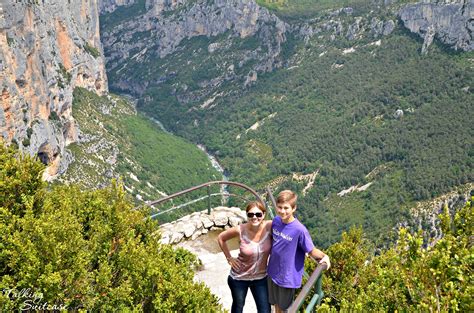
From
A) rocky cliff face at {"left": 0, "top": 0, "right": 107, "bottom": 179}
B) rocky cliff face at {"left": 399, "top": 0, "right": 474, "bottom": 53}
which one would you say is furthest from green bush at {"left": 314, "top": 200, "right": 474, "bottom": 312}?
rocky cliff face at {"left": 399, "top": 0, "right": 474, "bottom": 53}

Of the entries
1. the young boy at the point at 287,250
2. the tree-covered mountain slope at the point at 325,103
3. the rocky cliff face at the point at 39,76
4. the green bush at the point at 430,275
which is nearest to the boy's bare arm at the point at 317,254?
the young boy at the point at 287,250

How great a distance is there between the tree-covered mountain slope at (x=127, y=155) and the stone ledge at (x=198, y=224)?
5610cm

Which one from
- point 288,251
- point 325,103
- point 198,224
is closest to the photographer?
point 288,251

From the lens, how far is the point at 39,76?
208 feet

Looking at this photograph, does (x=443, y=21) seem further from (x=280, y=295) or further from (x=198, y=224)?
(x=280, y=295)

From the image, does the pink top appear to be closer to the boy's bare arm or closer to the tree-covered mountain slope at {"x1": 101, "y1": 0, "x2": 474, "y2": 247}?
the boy's bare arm

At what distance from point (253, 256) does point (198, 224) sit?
7236 millimetres

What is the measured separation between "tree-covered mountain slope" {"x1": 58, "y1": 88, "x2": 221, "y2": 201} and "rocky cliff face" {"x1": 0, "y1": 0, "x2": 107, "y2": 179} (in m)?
5.10

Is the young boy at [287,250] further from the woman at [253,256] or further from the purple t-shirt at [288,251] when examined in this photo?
the woman at [253,256]

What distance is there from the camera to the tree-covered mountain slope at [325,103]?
287ft

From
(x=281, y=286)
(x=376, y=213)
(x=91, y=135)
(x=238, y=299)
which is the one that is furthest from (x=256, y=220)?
(x=91, y=135)

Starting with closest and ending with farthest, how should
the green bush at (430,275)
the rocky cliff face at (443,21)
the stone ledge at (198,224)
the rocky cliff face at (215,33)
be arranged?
the green bush at (430,275) < the stone ledge at (198,224) < the rocky cliff face at (443,21) < the rocky cliff face at (215,33)

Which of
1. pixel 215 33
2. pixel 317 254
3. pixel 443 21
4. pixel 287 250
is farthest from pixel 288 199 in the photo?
pixel 215 33

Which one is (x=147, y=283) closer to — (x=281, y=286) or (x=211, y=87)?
(x=281, y=286)
